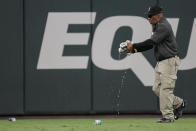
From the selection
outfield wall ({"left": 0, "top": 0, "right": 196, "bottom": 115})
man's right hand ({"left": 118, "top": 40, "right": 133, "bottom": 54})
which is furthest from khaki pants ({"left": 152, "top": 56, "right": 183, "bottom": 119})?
outfield wall ({"left": 0, "top": 0, "right": 196, "bottom": 115})

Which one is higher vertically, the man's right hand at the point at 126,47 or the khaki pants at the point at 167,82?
the man's right hand at the point at 126,47

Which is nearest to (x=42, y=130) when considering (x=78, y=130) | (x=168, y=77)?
(x=78, y=130)

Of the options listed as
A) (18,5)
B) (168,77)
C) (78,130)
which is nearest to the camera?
(78,130)

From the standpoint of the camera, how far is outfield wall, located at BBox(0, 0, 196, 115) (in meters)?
13.1

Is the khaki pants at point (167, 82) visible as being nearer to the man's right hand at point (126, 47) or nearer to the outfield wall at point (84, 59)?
the man's right hand at point (126, 47)

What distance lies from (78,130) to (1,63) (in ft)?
13.1

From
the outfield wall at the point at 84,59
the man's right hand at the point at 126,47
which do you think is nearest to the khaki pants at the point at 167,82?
the man's right hand at the point at 126,47

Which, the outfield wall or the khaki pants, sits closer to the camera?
the khaki pants

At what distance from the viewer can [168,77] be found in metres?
10.7

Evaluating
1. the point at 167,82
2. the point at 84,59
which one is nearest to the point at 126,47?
the point at 167,82

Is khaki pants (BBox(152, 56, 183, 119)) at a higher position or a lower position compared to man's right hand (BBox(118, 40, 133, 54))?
lower

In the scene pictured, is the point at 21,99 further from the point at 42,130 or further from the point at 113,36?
the point at 42,130

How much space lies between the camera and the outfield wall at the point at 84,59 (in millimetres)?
13086

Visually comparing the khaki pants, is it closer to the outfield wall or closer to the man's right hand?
the man's right hand
